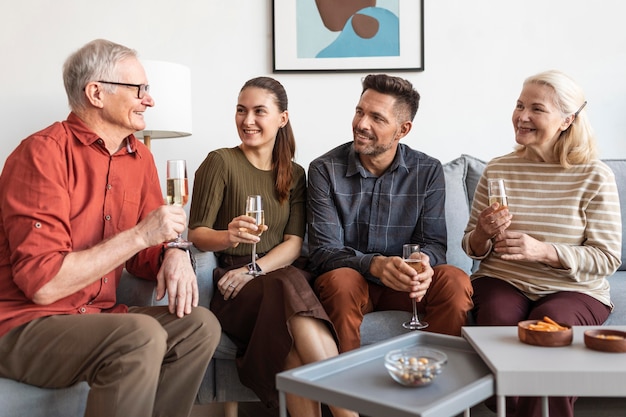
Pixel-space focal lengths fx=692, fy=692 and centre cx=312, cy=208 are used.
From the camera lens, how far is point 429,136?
135 inches

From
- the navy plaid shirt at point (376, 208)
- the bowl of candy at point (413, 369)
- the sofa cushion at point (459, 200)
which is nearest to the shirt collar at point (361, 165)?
the navy plaid shirt at point (376, 208)

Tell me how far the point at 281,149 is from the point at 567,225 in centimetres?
109

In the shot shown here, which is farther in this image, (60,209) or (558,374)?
(60,209)

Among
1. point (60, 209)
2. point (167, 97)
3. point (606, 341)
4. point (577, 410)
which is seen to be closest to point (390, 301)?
point (577, 410)

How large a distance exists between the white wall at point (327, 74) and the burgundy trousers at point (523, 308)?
1.21m

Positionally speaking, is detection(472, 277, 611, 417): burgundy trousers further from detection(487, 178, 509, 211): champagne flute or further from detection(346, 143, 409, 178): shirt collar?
detection(346, 143, 409, 178): shirt collar

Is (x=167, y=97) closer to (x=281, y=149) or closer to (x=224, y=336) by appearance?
(x=281, y=149)

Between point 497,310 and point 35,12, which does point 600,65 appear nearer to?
point 497,310

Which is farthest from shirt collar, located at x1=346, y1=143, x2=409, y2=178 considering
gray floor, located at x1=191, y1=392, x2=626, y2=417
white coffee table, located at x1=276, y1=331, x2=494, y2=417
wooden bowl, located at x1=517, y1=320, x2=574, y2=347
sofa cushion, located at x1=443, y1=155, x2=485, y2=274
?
wooden bowl, located at x1=517, y1=320, x2=574, y2=347

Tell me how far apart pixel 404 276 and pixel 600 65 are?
6.16ft

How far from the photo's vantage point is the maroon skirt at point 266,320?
2.16m

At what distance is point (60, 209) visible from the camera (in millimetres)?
1805

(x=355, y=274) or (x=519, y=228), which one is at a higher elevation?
(x=519, y=228)

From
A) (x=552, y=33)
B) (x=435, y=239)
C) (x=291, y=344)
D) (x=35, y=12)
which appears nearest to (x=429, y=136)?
(x=552, y=33)
